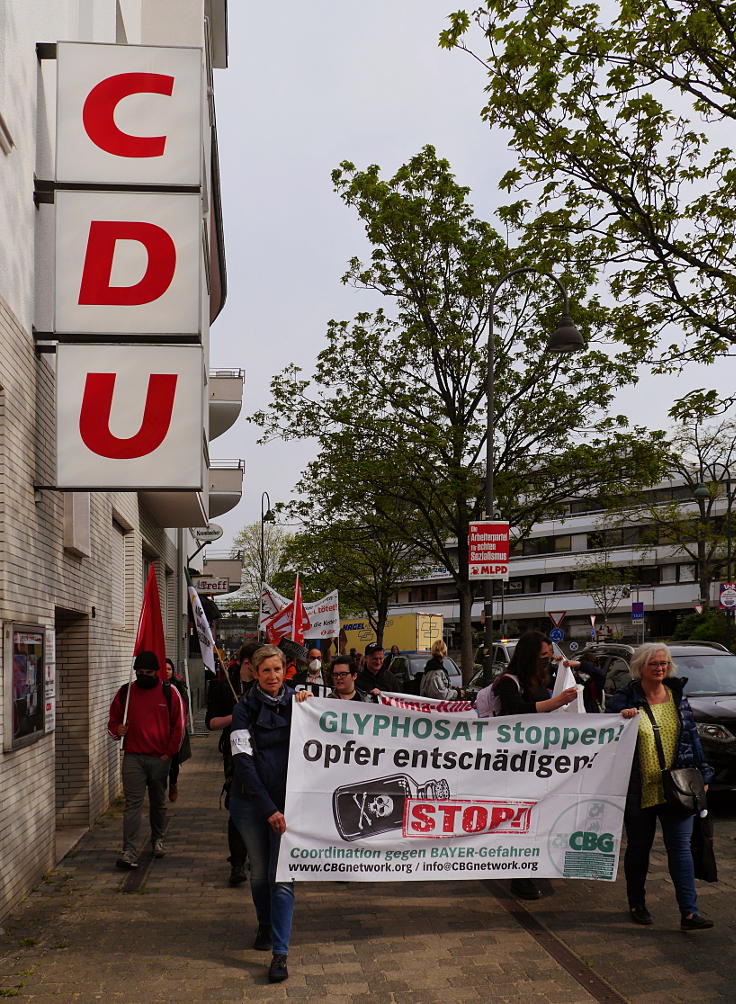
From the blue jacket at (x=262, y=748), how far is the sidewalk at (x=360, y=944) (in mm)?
931

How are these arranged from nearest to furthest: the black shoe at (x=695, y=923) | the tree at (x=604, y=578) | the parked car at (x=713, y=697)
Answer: the black shoe at (x=695, y=923) < the parked car at (x=713, y=697) < the tree at (x=604, y=578)

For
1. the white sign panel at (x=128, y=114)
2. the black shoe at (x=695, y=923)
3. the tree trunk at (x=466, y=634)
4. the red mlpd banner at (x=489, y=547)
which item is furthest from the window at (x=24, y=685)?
the tree trunk at (x=466, y=634)

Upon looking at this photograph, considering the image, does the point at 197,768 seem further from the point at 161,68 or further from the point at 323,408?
the point at 161,68

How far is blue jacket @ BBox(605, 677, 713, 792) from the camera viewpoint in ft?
22.4

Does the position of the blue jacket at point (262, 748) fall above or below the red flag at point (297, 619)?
below

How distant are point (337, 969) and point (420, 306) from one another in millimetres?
17542

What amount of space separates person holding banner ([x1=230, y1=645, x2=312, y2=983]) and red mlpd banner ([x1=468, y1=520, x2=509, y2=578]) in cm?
937

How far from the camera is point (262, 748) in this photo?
634cm

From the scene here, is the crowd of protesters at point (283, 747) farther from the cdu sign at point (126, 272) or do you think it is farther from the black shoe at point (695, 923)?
the cdu sign at point (126, 272)

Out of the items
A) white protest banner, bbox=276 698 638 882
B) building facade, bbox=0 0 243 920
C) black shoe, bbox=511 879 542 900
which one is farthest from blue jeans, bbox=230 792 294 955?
black shoe, bbox=511 879 542 900

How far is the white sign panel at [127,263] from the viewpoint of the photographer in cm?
810

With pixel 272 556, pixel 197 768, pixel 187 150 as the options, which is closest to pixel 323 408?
pixel 197 768

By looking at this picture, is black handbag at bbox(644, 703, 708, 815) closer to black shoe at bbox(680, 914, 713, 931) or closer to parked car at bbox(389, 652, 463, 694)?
black shoe at bbox(680, 914, 713, 931)

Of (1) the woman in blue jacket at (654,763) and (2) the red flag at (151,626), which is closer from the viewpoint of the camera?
(1) the woman in blue jacket at (654,763)
